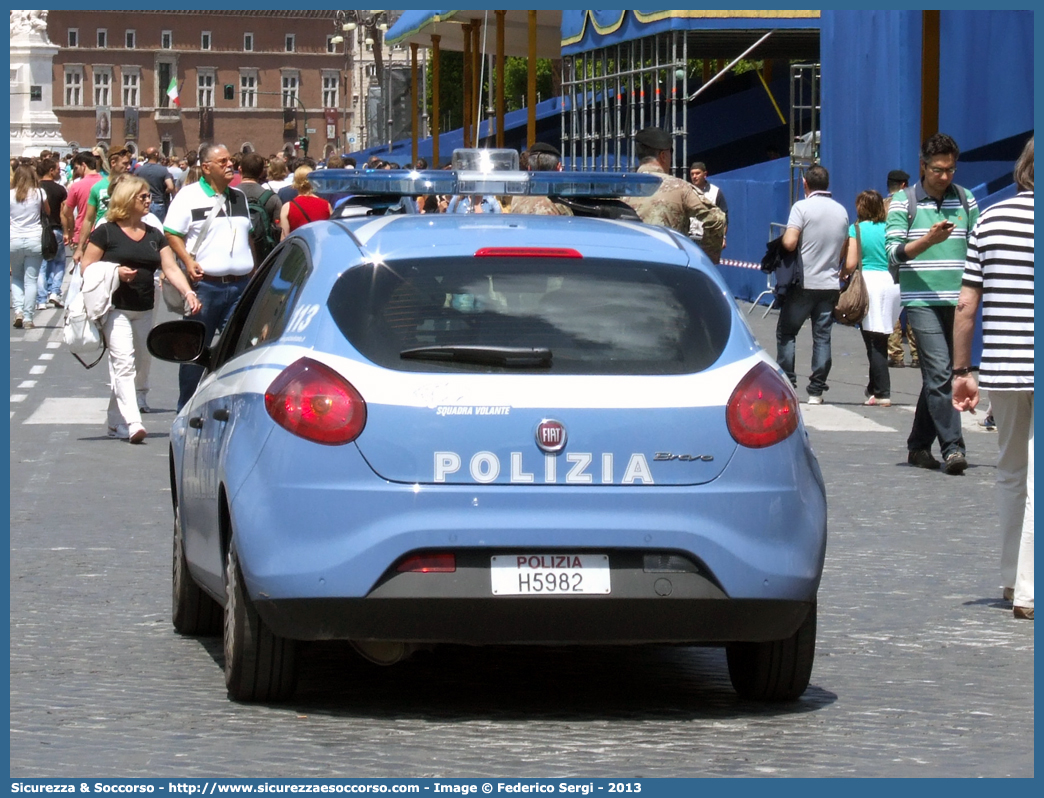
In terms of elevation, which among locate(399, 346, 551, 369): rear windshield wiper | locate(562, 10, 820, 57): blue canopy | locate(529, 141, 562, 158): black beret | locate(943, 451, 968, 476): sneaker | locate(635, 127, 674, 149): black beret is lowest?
locate(943, 451, 968, 476): sneaker

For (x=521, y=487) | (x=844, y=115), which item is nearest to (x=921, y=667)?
(x=521, y=487)

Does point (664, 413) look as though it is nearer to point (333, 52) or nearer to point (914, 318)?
point (914, 318)

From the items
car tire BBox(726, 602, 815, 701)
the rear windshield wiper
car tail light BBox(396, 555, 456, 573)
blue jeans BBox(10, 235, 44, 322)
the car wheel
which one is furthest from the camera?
blue jeans BBox(10, 235, 44, 322)

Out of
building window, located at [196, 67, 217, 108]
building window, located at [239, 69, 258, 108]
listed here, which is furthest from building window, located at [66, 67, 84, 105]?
building window, located at [239, 69, 258, 108]

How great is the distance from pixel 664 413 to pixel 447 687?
50.5 inches

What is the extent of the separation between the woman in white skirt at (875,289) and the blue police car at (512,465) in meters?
10.6

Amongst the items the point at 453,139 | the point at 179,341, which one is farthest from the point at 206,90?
the point at 179,341

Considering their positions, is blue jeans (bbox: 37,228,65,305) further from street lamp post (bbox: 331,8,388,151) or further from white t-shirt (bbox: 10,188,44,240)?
street lamp post (bbox: 331,8,388,151)

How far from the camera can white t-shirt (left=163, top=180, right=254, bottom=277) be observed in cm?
1386

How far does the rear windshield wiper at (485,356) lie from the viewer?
577 cm

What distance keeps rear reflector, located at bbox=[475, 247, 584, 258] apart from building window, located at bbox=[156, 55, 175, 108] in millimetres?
143855

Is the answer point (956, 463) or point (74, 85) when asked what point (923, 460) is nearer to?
point (956, 463)

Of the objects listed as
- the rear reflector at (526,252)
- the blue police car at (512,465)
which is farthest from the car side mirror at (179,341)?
the rear reflector at (526,252)

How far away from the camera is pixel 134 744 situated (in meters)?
5.57
